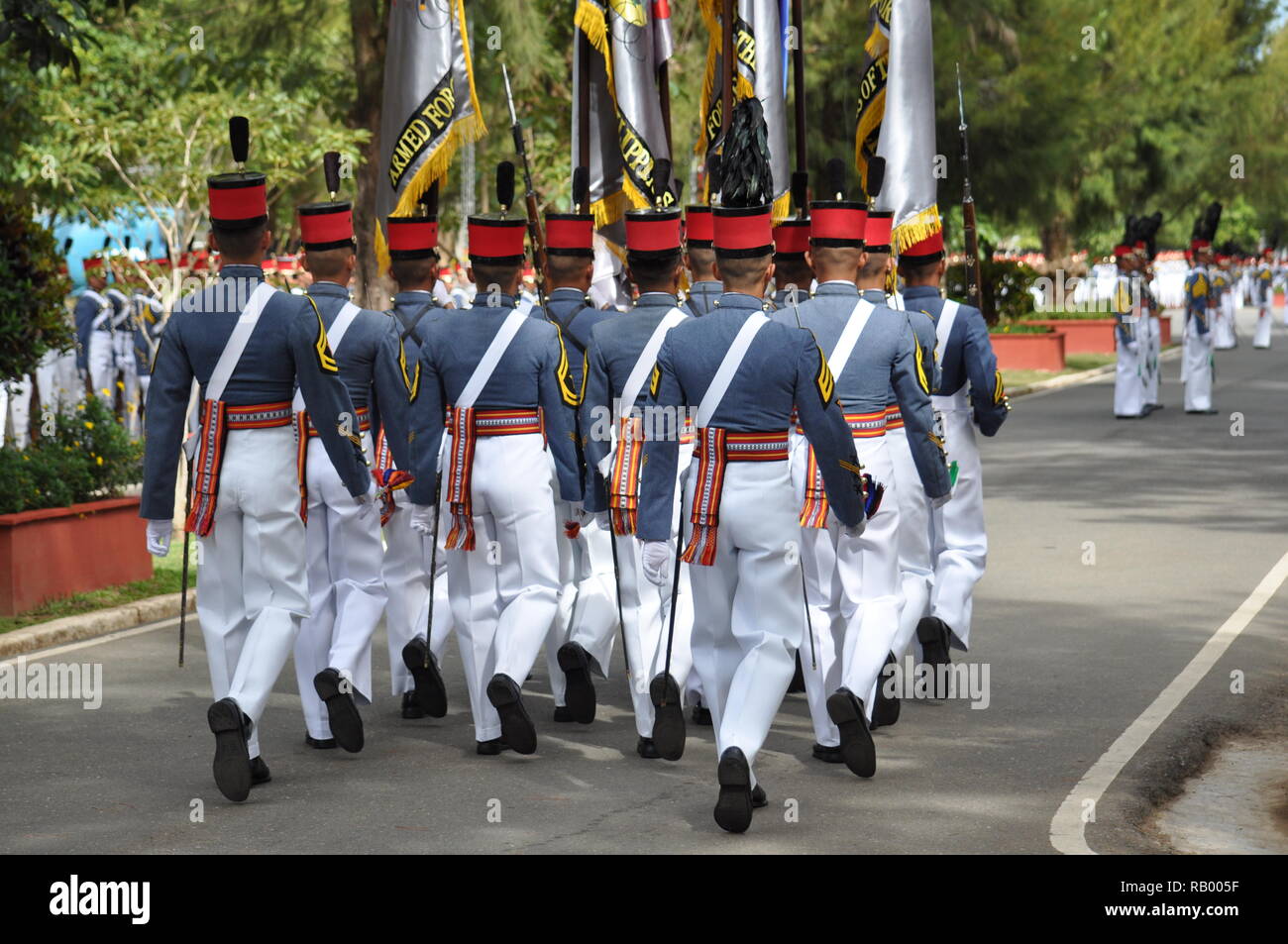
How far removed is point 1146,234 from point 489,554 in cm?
2027

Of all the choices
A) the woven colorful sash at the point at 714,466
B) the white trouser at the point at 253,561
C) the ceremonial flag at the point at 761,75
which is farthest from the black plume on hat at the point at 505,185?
the ceremonial flag at the point at 761,75

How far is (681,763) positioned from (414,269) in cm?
254

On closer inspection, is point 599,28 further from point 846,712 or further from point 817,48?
point 817,48

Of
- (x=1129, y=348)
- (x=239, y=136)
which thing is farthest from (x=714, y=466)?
(x=1129, y=348)

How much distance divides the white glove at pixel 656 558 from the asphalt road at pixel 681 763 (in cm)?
84

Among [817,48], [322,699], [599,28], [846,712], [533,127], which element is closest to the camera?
[846,712]

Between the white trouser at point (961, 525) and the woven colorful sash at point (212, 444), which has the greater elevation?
the woven colorful sash at point (212, 444)

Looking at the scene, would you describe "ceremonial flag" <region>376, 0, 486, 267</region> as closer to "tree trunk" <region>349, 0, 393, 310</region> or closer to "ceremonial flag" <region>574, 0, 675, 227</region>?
"ceremonial flag" <region>574, 0, 675, 227</region>

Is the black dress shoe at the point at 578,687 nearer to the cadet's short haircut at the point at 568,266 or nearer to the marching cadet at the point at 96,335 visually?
the cadet's short haircut at the point at 568,266

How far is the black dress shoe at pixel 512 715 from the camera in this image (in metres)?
7.74

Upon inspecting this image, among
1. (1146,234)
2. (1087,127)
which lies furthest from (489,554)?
(1087,127)

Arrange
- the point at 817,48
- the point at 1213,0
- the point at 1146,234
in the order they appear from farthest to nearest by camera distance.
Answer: the point at 1213,0, the point at 817,48, the point at 1146,234

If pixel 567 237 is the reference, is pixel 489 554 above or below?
below

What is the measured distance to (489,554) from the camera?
26.8 ft
